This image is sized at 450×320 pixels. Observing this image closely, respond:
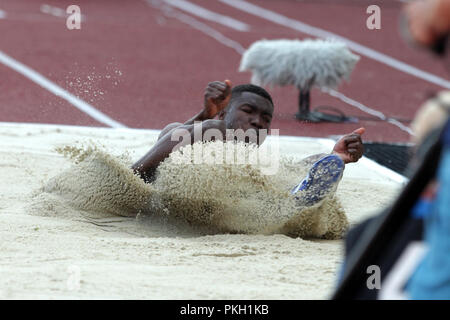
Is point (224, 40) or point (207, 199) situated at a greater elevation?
point (224, 40)

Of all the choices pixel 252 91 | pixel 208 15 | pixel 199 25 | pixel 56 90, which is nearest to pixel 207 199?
pixel 252 91

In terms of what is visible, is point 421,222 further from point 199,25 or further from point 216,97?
point 199,25

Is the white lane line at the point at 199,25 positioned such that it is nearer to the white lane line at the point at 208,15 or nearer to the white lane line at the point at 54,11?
the white lane line at the point at 208,15

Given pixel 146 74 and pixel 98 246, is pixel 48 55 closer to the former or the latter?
pixel 146 74

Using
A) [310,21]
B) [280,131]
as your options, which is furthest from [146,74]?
[310,21]

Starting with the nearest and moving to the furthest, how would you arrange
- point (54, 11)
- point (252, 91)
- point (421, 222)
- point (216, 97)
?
point (421, 222)
point (216, 97)
point (252, 91)
point (54, 11)

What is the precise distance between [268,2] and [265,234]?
12.0 metres

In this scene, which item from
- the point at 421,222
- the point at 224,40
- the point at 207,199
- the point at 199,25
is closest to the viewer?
the point at 421,222

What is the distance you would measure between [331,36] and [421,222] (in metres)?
10.7

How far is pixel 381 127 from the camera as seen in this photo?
7.23 metres

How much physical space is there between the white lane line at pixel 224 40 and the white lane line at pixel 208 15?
0.73 ft

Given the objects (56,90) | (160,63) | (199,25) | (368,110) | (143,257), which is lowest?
(143,257)

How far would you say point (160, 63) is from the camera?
987cm

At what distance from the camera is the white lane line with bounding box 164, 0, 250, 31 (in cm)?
1295
